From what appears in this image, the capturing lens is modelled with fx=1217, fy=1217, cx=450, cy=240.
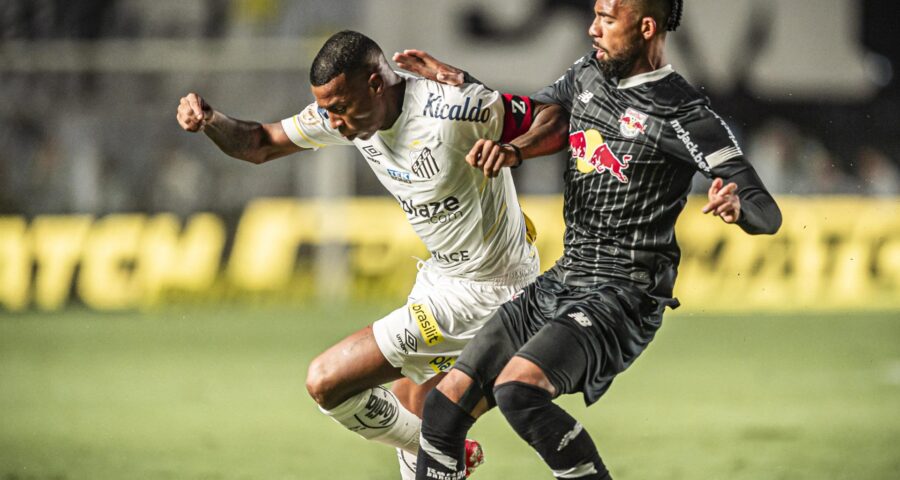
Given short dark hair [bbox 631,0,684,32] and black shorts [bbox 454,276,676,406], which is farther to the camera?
short dark hair [bbox 631,0,684,32]

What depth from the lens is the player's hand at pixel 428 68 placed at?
17.0 ft

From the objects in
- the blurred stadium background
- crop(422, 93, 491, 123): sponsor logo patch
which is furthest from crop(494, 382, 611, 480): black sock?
the blurred stadium background

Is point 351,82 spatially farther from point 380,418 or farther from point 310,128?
point 380,418

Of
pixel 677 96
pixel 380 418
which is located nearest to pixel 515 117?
pixel 677 96

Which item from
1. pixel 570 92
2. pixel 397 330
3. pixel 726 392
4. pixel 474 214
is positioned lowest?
pixel 726 392

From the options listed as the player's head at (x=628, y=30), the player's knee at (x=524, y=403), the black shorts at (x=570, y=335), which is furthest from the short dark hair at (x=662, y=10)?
the player's knee at (x=524, y=403)

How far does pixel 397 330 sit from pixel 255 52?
31.3ft

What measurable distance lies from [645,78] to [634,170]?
38 cm

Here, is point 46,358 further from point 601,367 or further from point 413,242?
point 601,367

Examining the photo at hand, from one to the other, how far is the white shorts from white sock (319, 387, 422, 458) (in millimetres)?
192

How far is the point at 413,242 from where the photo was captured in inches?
550

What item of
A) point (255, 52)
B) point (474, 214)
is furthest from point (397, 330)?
point (255, 52)

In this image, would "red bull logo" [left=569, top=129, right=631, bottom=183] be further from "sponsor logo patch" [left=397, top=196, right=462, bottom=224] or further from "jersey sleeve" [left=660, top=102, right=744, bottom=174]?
"sponsor logo patch" [left=397, top=196, right=462, bottom=224]

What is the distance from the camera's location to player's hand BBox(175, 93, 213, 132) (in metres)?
5.15
